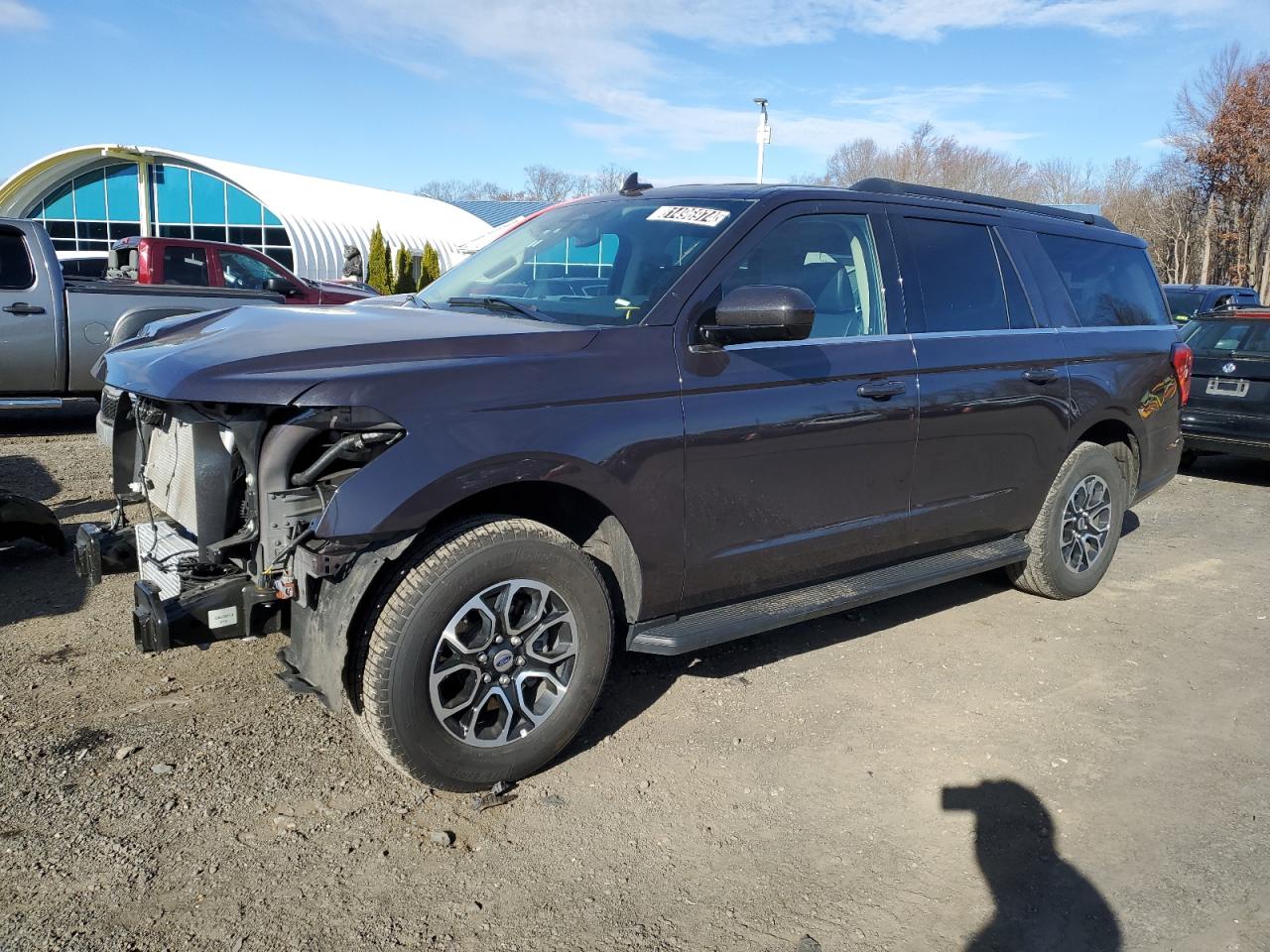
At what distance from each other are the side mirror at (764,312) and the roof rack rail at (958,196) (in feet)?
3.79

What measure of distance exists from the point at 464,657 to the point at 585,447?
2.56 ft

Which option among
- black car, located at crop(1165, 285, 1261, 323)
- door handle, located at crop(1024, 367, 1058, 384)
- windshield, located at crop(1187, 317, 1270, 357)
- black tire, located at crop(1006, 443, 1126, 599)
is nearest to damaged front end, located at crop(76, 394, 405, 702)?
door handle, located at crop(1024, 367, 1058, 384)

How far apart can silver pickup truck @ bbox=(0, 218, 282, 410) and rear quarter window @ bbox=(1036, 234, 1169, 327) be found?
6.98 meters

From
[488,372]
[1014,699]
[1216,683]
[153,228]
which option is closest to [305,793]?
[488,372]

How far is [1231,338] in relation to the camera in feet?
29.6

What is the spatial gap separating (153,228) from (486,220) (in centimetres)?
1682

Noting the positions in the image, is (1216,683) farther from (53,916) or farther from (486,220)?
(486,220)

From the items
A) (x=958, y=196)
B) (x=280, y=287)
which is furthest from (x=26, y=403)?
(x=958, y=196)

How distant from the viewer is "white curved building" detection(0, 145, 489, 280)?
104 feet

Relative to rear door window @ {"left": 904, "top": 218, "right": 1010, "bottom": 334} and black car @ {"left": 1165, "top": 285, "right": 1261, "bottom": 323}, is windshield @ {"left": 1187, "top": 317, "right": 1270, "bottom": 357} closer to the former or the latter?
black car @ {"left": 1165, "top": 285, "right": 1261, "bottom": 323}

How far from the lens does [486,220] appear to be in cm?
4656

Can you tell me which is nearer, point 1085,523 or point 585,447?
point 585,447

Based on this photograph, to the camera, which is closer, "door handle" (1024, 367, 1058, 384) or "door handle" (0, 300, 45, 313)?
"door handle" (1024, 367, 1058, 384)

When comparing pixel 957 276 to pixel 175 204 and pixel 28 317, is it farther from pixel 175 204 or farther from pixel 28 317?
pixel 175 204
